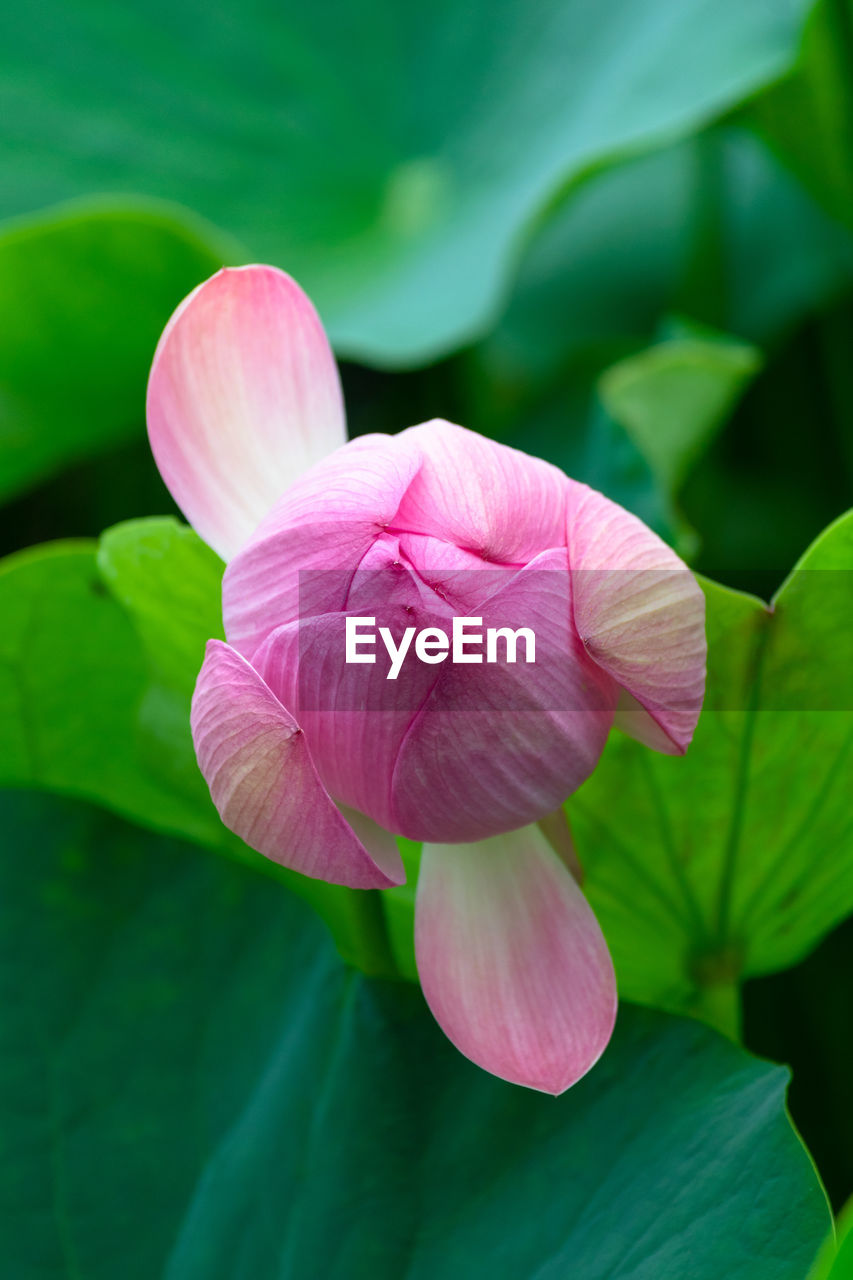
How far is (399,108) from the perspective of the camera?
0.88m

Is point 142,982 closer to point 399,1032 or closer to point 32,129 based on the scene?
point 399,1032

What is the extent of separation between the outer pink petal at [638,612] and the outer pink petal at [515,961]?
0.05 m

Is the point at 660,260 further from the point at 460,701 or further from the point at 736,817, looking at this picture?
the point at 460,701

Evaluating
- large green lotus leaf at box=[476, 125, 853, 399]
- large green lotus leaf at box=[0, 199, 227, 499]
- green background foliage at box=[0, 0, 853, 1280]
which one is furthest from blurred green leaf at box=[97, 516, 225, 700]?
large green lotus leaf at box=[476, 125, 853, 399]

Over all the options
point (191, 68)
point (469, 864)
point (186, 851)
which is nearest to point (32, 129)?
point (191, 68)

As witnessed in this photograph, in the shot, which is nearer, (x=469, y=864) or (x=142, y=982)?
(x=469, y=864)

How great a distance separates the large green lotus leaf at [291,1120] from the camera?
34cm

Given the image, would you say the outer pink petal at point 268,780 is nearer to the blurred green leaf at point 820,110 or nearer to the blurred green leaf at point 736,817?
the blurred green leaf at point 736,817

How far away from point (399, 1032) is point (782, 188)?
0.73 meters

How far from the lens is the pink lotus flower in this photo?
268 mm

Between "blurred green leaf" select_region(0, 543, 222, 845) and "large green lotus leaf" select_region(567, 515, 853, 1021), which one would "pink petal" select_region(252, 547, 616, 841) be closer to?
"large green lotus leaf" select_region(567, 515, 853, 1021)

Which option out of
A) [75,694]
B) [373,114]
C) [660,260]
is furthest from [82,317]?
[660,260]

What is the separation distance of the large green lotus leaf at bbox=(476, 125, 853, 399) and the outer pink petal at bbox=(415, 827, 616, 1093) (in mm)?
592

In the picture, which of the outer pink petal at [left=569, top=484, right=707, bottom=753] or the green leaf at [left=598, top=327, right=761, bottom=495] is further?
the green leaf at [left=598, top=327, right=761, bottom=495]
